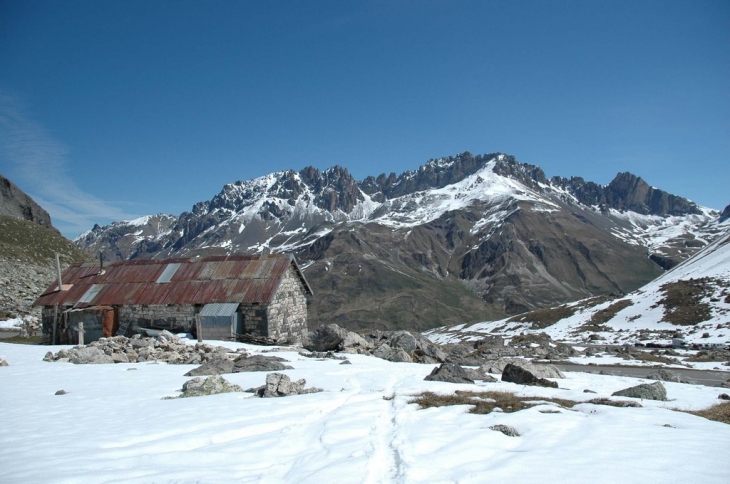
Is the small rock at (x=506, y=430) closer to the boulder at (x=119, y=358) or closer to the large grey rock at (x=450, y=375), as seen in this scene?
the large grey rock at (x=450, y=375)

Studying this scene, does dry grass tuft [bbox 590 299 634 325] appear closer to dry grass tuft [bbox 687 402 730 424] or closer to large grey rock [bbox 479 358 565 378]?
large grey rock [bbox 479 358 565 378]

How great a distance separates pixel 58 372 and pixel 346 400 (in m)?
12.8

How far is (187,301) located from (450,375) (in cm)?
2085

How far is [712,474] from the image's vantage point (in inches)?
244

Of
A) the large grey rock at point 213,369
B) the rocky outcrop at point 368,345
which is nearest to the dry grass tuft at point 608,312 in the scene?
the rocky outcrop at point 368,345

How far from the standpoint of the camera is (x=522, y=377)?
15.2 metres

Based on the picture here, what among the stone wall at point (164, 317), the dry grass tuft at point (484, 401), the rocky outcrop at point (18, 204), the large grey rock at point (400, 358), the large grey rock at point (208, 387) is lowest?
Answer: the large grey rock at point (400, 358)

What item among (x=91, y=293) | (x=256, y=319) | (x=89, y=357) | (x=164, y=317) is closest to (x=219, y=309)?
(x=256, y=319)

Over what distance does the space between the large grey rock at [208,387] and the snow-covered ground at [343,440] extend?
2.14ft

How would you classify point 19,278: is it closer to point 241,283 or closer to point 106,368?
point 241,283

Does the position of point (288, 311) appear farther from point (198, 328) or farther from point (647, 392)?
point (647, 392)

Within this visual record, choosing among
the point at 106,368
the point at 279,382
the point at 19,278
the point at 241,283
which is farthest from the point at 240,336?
the point at 19,278

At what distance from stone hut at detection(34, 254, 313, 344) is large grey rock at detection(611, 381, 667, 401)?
21.1 meters

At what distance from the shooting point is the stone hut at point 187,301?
29.0 m
